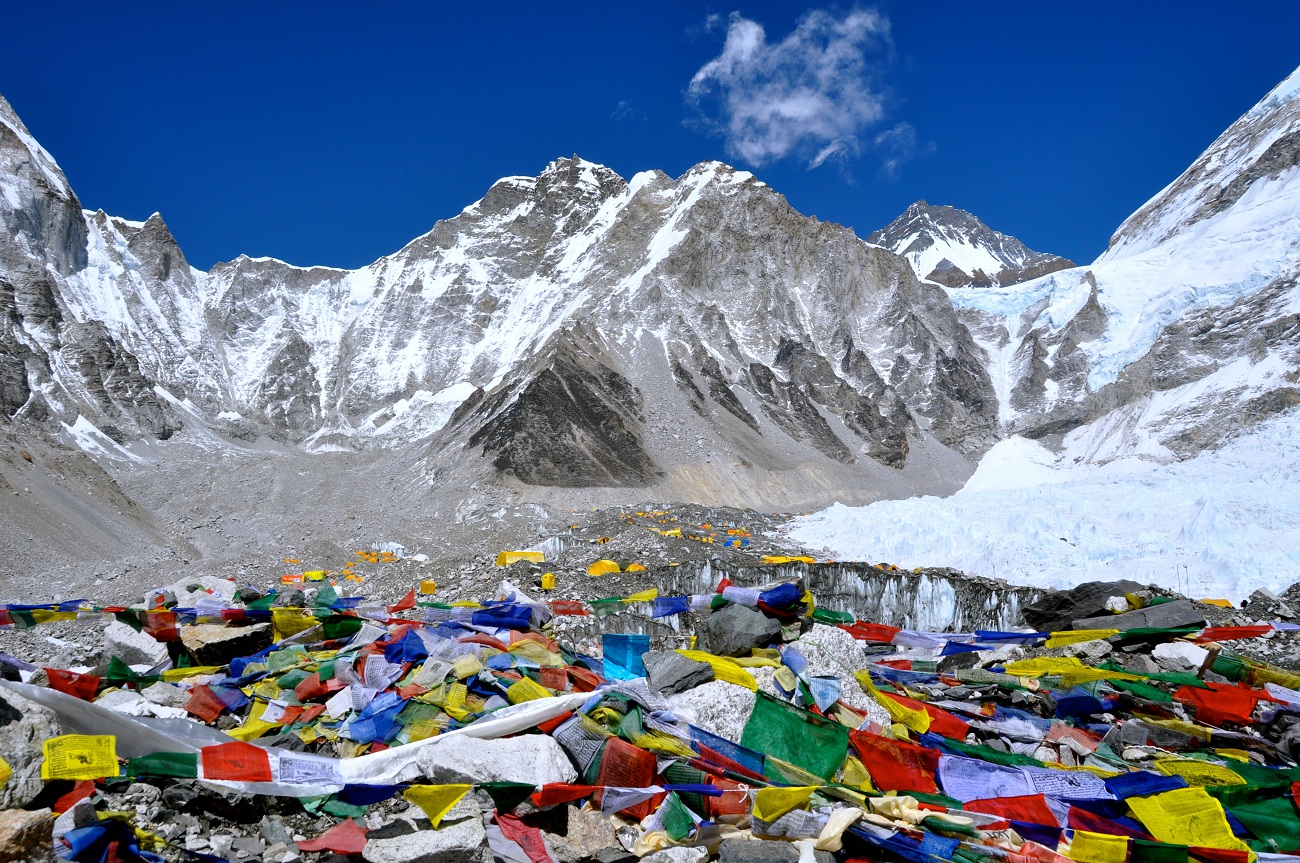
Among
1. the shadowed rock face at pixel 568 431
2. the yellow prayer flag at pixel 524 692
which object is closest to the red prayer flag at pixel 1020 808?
the yellow prayer flag at pixel 524 692

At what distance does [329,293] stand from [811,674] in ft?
331

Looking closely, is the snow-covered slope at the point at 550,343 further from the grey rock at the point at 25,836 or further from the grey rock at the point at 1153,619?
the grey rock at the point at 25,836

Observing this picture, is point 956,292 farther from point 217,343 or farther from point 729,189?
point 217,343

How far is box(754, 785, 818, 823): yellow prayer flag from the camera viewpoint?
4.28 metres

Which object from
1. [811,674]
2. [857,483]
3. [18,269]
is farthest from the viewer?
[18,269]

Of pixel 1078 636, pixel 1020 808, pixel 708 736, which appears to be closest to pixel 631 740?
pixel 708 736

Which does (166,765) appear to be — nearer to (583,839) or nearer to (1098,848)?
(583,839)

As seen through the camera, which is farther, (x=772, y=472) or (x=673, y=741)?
(x=772, y=472)

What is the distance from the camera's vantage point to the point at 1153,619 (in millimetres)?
9766

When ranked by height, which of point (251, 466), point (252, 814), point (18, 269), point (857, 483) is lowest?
point (252, 814)

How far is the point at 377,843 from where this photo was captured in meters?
3.87

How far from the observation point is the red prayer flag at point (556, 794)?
440 cm

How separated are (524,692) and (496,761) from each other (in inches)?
38.1

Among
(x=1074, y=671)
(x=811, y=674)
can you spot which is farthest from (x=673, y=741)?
(x=1074, y=671)
